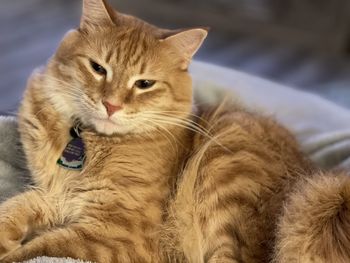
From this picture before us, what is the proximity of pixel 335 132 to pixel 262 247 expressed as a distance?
35.0 inches

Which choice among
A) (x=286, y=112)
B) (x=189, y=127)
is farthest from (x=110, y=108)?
(x=286, y=112)

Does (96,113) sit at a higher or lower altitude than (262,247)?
higher

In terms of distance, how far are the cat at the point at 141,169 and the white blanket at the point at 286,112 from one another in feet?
1.11

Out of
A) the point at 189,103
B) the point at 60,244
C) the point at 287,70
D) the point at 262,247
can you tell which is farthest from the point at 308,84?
the point at 60,244

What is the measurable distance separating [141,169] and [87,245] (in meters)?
0.28

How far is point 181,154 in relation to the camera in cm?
181

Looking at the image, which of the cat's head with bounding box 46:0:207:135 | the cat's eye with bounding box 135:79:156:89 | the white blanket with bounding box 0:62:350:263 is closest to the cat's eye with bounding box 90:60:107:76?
the cat's head with bounding box 46:0:207:135

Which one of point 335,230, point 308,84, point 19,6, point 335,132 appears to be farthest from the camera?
point 19,6

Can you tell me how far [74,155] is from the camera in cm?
175

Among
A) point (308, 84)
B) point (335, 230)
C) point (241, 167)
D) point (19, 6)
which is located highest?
point (19, 6)

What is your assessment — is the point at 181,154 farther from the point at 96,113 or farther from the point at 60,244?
the point at 60,244

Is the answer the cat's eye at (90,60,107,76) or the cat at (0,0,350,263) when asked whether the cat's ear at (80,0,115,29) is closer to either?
the cat at (0,0,350,263)

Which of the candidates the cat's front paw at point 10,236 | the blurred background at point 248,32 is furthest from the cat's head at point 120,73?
the blurred background at point 248,32

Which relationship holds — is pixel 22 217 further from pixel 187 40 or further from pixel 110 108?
pixel 187 40
